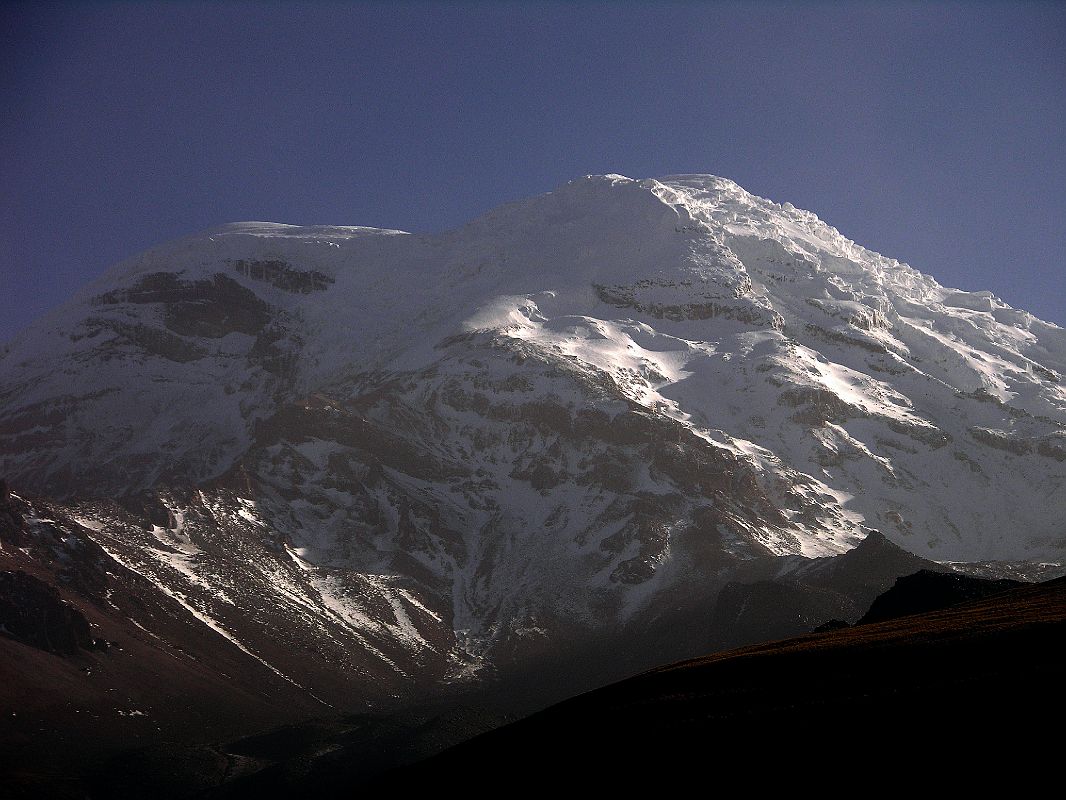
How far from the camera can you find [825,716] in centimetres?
4806

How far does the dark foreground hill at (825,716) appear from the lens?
41688mm

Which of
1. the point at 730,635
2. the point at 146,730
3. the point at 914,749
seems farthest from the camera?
the point at 730,635

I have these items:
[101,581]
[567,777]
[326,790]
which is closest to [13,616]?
[101,581]

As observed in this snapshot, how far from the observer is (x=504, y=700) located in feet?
595

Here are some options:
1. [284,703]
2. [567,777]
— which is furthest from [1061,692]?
[284,703]

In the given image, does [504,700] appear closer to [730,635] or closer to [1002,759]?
[730,635]

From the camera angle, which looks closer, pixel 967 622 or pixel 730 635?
pixel 967 622

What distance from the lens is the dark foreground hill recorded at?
41688 mm

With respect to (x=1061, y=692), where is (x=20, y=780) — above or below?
below

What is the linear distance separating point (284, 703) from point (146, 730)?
27034 millimetres

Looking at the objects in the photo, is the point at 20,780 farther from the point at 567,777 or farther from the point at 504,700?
the point at 567,777

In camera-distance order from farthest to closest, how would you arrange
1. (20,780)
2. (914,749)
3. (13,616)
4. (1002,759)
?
(13,616) → (20,780) → (914,749) → (1002,759)

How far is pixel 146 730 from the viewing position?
15638 cm

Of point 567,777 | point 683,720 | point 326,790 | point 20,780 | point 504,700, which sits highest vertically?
point 683,720
